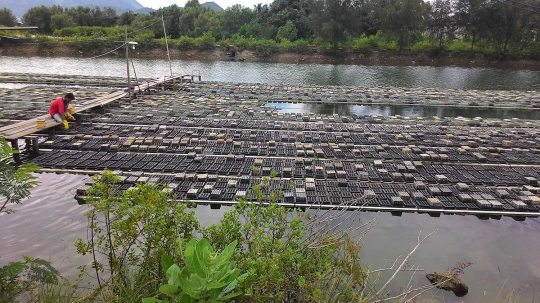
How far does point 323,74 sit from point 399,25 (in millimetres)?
14105

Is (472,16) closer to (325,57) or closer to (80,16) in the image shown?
Answer: (325,57)

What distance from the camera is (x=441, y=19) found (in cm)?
3722

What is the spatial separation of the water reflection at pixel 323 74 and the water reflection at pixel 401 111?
7636mm

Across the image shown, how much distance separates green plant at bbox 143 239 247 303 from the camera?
2.13 m

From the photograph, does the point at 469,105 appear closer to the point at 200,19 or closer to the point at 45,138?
the point at 45,138

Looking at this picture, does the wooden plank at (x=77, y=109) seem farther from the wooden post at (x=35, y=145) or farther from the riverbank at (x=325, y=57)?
the riverbank at (x=325, y=57)

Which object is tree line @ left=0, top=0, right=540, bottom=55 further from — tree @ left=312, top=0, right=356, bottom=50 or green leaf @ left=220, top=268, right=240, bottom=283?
green leaf @ left=220, top=268, right=240, bottom=283

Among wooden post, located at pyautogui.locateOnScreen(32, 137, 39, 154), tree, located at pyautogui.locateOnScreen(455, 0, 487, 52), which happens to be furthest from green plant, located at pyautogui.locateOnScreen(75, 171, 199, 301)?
tree, located at pyautogui.locateOnScreen(455, 0, 487, 52)

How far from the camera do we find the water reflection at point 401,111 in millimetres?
14055


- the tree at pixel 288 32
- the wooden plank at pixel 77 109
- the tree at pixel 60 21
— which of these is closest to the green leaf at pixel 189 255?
the wooden plank at pixel 77 109

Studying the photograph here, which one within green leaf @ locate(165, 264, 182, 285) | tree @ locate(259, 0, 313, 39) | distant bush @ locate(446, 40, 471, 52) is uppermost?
tree @ locate(259, 0, 313, 39)

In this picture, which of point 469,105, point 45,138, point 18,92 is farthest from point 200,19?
point 45,138

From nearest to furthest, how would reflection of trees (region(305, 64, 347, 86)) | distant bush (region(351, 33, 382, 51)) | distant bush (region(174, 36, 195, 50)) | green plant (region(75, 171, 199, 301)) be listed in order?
green plant (region(75, 171, 199, 301)), reflection of trees (region(305, 64, 347, 86)), distant bush (region(351, 33, 382, 51)), distant bush (region(174, 36, 195, 50))

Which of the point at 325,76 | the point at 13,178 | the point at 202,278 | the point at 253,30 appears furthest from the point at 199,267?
the point at 253,30
